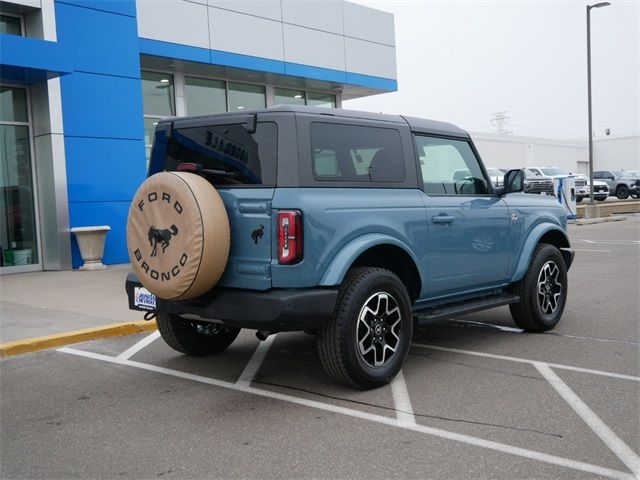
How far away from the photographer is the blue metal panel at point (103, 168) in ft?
42.5

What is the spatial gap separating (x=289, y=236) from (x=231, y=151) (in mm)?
895

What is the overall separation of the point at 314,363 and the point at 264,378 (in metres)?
0.58

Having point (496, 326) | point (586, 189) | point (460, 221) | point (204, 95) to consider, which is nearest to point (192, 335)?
point (460, 221)

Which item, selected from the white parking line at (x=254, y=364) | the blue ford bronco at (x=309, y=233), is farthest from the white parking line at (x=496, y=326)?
the white parking line at (x=254, y=364)

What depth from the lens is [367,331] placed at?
483cm

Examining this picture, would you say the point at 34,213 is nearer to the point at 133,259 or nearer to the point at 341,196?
the point at 133,259

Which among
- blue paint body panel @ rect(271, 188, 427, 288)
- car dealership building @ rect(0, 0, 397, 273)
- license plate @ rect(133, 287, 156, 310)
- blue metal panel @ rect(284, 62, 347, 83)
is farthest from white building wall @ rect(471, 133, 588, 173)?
license plate @ rect(133, 287, 156, 310)

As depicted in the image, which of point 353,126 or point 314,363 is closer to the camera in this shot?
point 353,126

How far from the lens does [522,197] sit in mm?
6758

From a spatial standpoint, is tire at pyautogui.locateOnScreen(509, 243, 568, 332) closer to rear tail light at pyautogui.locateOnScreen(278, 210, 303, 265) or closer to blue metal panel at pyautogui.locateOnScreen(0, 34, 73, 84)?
rear tail light at pyautogui.locateOnScreen(278, 210, 303, 265)

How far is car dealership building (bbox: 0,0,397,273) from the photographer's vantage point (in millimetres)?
12453

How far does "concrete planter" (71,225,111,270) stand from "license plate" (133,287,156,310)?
7833 millimetres

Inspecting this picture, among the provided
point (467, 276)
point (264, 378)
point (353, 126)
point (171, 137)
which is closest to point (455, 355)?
point (467, 276)

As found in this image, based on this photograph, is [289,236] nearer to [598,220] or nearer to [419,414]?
[419,414]
